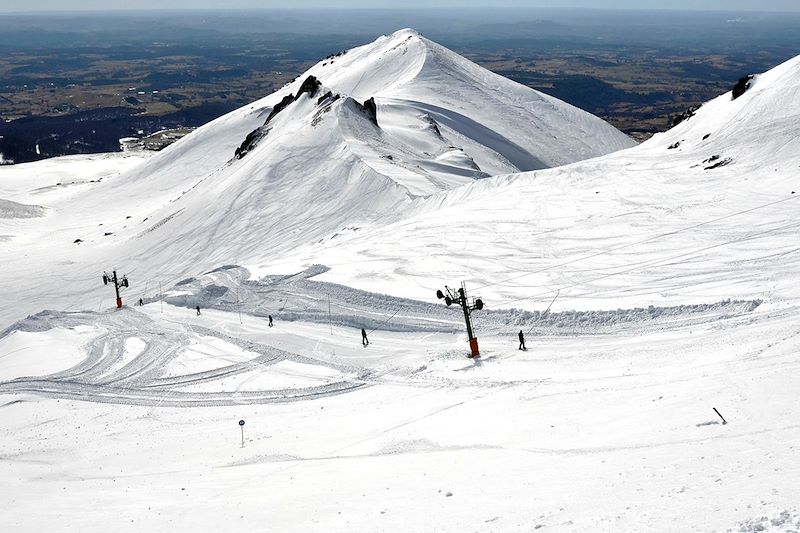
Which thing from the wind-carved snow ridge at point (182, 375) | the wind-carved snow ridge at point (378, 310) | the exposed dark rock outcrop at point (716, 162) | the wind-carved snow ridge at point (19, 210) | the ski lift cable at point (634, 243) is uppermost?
the exposed dark rock outcrop at point (716, 162)

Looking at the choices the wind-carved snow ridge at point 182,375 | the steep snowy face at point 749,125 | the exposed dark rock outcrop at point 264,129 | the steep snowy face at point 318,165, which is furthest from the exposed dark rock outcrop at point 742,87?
the exposed dark rock outcrop at point 264,129

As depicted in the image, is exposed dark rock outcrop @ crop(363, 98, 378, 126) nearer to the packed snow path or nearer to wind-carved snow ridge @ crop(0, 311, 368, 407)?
the packed snow path

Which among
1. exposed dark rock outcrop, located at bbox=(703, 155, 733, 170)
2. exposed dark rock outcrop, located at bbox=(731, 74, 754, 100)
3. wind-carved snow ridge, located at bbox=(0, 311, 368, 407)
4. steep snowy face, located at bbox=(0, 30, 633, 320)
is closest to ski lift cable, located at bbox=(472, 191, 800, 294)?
wind-carved snow ridge, located at bbox=(0, 311, 368, 407)

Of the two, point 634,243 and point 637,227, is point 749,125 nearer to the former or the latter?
point 637,227

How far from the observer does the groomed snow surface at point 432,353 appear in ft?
47.5

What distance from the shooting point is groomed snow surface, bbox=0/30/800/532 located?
1447 centimetres

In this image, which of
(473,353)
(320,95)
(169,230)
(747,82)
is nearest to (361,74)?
(320,95)

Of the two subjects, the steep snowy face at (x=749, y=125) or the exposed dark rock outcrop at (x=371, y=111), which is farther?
the exposed dark rock outcrop at (x=371, y=111)

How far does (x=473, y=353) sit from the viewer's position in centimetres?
2645

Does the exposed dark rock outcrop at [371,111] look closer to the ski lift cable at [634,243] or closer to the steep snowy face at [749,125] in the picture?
the steep snowy face at [749,125]

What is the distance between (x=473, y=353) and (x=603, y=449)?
36.5ft

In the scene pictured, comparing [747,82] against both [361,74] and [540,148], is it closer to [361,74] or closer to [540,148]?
[540,148]

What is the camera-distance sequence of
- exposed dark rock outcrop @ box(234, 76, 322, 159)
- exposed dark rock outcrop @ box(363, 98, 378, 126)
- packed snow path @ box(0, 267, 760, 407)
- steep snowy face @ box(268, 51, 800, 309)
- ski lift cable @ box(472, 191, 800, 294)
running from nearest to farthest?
packed snow path @ box(0, 267, 760, 407)
steep snowy face @ box(268, 51, 800, 309)
ski lift cable @ box(472, 191, 800, 294)
exposed dark rock outcrop @ box(363, 98, 378, 126)
exposed dark rock outcrop @ box(234, 76, 322, 159)

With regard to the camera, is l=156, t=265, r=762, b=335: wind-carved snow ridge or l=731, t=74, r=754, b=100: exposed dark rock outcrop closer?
l=156, t=265, r=762, b=335: wind-carved snow ridge
